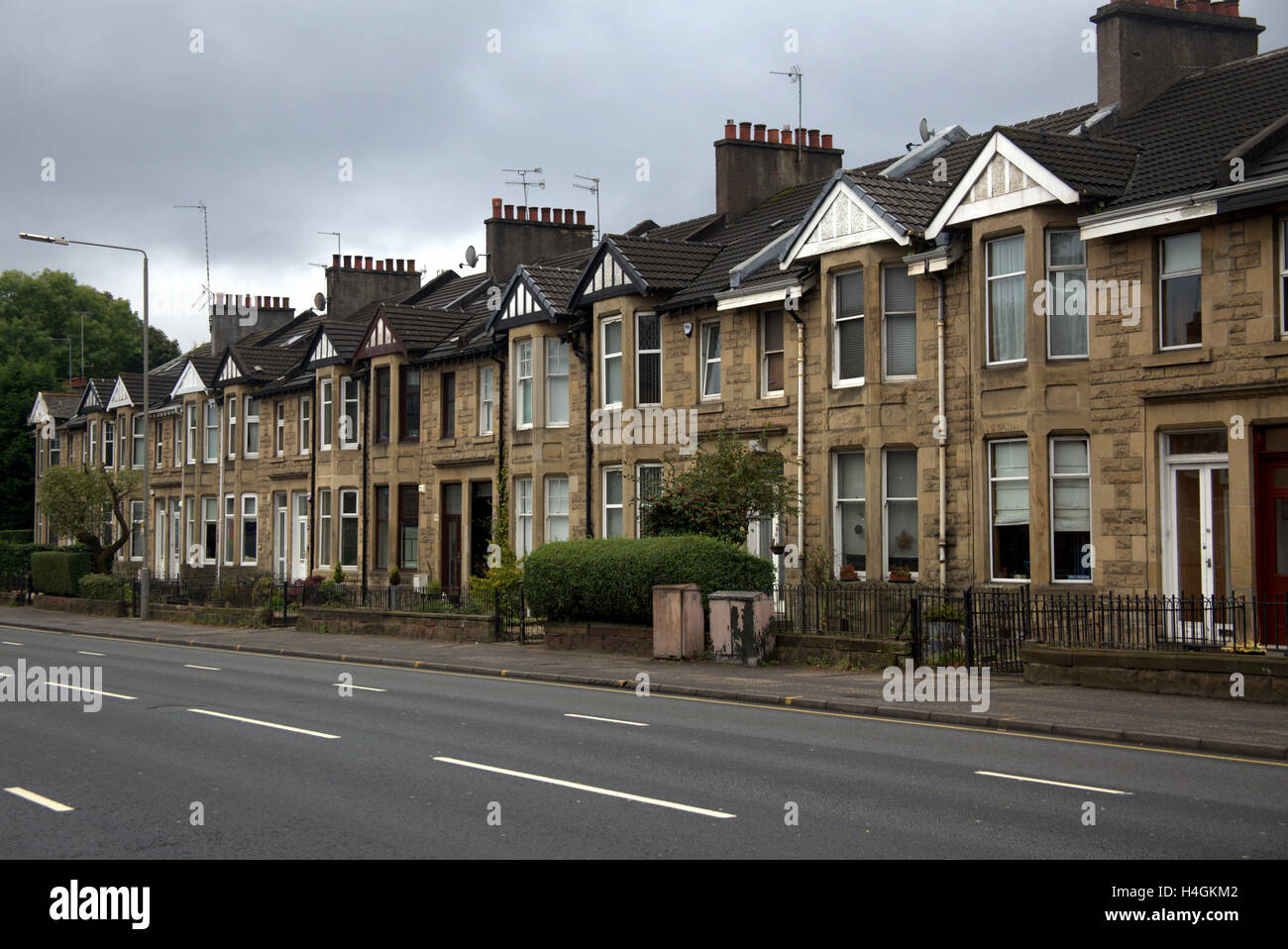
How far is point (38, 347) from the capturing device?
8181 cm

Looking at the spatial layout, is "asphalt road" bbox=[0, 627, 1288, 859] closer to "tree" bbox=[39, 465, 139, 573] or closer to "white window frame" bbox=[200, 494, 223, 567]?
"tree" bbox=[39, 465, 139, 573]

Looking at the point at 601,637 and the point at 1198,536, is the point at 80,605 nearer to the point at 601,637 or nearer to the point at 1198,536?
the point at 601,637

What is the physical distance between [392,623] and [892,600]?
41.4 ft

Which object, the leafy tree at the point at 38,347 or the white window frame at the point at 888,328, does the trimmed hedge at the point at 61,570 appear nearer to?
the leafy tree at the point at 38,347

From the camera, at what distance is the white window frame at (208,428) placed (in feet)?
A: 161

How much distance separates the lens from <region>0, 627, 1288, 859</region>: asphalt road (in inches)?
342

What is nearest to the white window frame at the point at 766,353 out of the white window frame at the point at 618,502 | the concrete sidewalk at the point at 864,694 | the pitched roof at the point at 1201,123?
the white window frame at the point at 618,502

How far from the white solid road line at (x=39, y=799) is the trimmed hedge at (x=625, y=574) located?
13138 mm

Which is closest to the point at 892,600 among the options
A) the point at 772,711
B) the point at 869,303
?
the point at 869,303

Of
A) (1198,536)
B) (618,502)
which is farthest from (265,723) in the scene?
(618,502)

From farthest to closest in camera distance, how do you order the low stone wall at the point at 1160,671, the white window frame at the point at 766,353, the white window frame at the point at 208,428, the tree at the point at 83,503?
the white window frame at the point at 208,428 → the tree at the point at 83,503 → the white window frame at the point at 766,353 → the low stone wall at the point at 1160,671

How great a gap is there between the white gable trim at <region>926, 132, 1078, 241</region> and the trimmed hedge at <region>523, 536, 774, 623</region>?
6.69m

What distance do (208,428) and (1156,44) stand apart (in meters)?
36.0

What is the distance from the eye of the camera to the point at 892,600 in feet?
75.7
